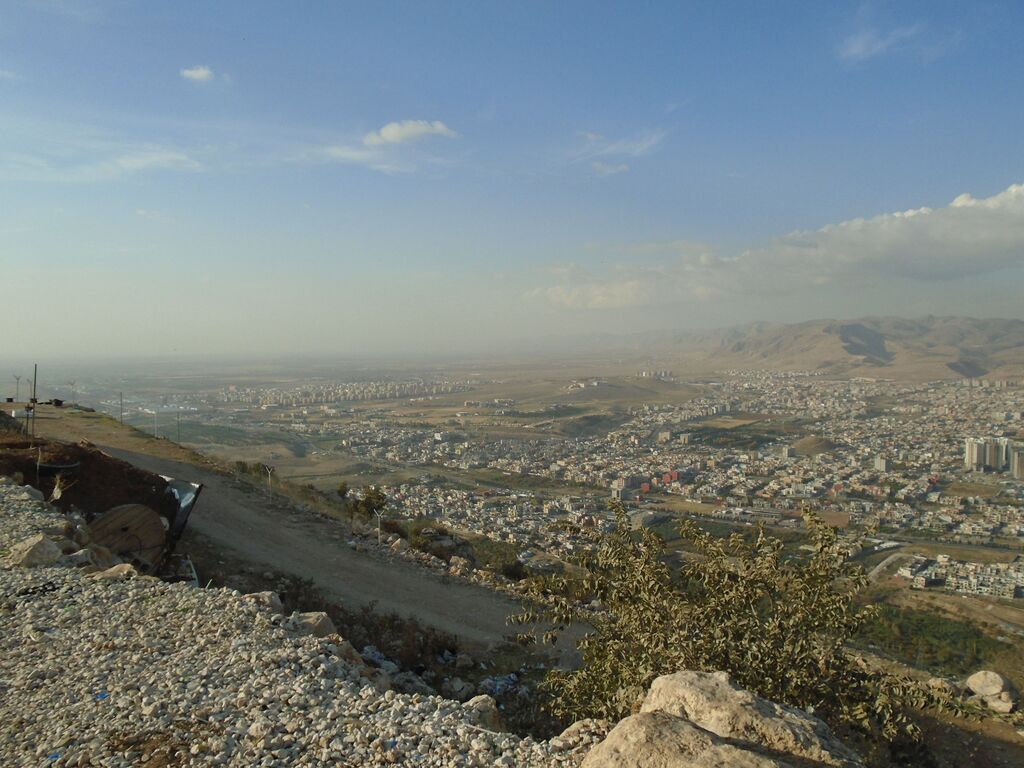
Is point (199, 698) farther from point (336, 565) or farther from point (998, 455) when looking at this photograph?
point (998, 455)

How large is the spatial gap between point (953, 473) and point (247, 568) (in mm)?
38039

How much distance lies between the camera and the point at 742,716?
3783 mm

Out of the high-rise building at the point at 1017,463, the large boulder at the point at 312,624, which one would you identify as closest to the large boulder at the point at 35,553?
the large boulder at the point at 312,624

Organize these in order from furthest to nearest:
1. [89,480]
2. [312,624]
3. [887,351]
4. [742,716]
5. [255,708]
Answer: [887,351] → [89,480] → [312,624] → [255,708] → [742,716]

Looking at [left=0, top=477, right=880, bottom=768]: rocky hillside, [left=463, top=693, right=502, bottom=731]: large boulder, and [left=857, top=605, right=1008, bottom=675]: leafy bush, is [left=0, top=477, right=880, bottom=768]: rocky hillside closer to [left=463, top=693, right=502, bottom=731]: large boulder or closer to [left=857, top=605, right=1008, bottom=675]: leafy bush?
[left=463, top=693, right=502, bottom=731]: large boulder

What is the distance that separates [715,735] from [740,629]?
128 centimetres

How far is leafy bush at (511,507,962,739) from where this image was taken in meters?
4.44

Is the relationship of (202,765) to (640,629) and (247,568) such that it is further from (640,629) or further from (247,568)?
(247,568)

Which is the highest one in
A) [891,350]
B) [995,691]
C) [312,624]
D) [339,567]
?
[891,350]

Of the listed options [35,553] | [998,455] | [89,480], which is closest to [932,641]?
[35,553]

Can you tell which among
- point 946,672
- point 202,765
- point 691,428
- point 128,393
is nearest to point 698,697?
point 202,765

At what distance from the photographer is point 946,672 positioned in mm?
10781

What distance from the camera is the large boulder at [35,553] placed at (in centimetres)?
802

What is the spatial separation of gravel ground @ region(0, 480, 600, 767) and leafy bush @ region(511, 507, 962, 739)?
2.75 ft
